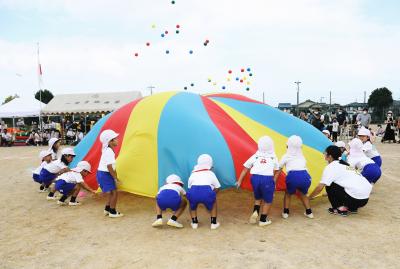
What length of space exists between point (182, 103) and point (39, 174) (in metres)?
2.57

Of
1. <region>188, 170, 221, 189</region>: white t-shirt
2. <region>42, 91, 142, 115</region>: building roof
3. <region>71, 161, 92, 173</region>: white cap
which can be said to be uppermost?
<region>42, 91, 142, 115</region>: building roof

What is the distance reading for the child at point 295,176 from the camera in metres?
3.92

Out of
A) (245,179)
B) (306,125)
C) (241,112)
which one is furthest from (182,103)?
(306,125)

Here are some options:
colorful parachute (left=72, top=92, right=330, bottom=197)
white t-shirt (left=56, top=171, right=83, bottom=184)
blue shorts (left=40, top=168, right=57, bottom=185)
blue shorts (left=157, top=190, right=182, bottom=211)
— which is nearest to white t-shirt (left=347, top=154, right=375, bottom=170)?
colorful parachute (left=72, top=92, right=330, bottom=197)

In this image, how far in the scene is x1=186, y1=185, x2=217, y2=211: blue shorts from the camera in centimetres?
359

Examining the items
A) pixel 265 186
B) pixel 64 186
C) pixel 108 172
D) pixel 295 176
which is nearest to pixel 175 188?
pixel 108 172

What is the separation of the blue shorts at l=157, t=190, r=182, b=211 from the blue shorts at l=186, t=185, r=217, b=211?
0.51 feet

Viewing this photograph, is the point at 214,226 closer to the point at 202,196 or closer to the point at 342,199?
the point at 202,196

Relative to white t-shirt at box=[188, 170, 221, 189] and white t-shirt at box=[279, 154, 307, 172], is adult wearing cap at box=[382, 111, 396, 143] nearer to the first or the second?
white t-shirt at box=[279, 154, 307, 172]

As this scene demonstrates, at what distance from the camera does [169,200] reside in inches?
145

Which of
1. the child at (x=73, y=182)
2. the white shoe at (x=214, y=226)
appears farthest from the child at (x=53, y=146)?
the white shoe at (x=214, y=226)

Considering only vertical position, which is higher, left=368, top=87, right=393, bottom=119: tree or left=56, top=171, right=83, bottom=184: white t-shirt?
left=368, top=87, right=393, bottom=119: tree

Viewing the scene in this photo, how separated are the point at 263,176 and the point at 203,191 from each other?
0.68 metres

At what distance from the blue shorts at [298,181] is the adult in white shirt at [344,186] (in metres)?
0.12
